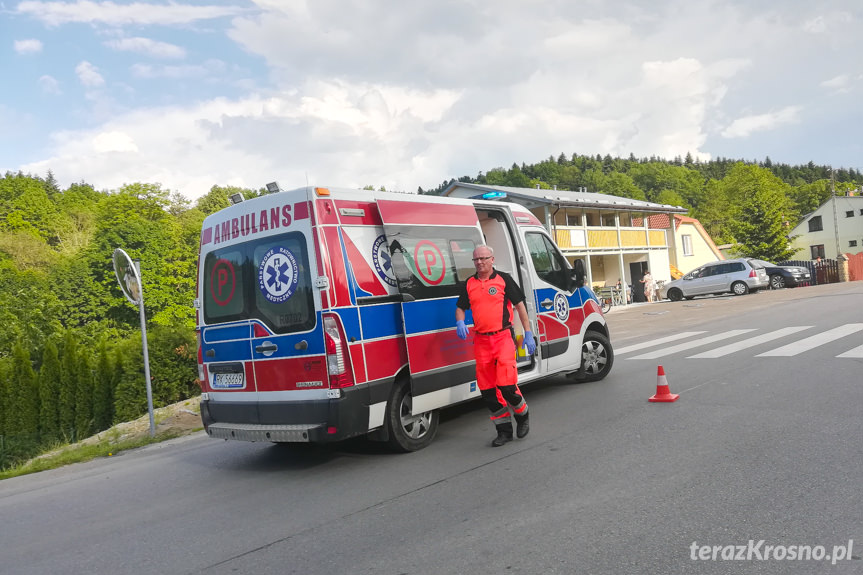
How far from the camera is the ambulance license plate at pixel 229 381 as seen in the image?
6141 millimetres

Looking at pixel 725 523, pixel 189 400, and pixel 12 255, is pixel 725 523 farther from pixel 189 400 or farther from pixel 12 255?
pixel 12 255

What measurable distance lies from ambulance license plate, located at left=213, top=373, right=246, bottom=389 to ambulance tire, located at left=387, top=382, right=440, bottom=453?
1487 millimetres

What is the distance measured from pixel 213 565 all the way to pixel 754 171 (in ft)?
304

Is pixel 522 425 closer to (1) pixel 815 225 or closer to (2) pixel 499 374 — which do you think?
(2) pixel 499 374

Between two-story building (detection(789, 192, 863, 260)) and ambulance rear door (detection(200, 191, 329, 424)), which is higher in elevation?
two-story building (detection(789, 192, 863, 260))

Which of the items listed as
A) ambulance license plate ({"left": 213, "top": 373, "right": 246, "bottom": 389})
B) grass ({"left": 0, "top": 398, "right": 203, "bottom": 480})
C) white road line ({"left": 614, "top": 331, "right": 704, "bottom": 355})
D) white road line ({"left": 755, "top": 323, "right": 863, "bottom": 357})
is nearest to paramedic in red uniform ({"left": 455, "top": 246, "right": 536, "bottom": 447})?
ambulance license plate ({"left": 213, "top": 373, "right": 246, "bottom": 389})

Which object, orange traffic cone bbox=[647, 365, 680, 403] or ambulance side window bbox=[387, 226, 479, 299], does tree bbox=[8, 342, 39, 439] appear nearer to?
ambulance side window bbox=[387, 226, 479, 299]

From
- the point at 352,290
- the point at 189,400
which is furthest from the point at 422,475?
the point at 189,400

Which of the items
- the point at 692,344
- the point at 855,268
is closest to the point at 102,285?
the point at 692,344

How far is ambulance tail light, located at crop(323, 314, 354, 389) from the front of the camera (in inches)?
213

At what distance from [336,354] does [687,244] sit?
1896 inches

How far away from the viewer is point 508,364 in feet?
19.5

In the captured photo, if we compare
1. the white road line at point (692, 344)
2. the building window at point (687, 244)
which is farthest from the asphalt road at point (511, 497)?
the building window at point (687, 244)

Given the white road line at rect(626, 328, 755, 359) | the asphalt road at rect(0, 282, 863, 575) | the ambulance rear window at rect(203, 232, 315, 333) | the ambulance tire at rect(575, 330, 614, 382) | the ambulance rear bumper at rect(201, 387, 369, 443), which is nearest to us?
the asphalt road at rect(0, 282, 863, 575)
